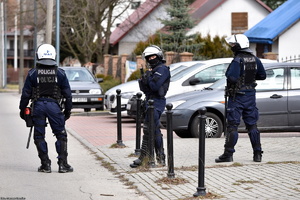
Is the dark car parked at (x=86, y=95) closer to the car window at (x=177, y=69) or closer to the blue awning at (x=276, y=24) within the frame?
the car window at (x=177, y=69)

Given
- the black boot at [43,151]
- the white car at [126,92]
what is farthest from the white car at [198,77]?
the black boot at [43,151]

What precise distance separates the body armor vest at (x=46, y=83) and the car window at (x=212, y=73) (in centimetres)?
759

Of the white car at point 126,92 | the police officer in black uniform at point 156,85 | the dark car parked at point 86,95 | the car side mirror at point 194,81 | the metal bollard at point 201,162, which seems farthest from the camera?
the dark car parked at point 86,95


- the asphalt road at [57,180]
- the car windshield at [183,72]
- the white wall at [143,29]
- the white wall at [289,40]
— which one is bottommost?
the asphalt road at [57,180]

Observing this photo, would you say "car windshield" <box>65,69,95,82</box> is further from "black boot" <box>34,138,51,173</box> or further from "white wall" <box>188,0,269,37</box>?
"white wall" <box>188,0,269,37</box>

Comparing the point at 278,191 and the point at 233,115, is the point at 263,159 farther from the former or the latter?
the point at 278,191

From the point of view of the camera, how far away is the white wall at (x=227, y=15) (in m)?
50.2

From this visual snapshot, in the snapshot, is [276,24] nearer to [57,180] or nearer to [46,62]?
[46,62]

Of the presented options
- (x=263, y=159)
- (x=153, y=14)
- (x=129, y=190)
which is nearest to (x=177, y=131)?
(x=263, y=159)

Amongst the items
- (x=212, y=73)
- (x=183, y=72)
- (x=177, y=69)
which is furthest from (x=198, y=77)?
(x=177, y=69)

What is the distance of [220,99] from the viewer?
14.9 m

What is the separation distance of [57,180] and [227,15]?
4180 centimetres

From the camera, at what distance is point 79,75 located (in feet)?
84.9

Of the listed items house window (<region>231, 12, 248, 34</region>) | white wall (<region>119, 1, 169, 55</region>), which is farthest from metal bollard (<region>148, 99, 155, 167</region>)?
white wall (<region>119, 1, 169, 55</region>)
